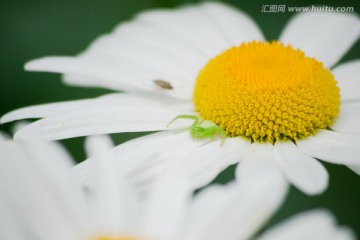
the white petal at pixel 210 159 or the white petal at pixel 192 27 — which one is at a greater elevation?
the white petal at pixel 192 27

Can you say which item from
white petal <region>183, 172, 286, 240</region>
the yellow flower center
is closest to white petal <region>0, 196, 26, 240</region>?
white petal <region>183, 172, 286, 240</region>

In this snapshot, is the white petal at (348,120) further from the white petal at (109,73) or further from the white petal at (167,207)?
the white petal at (167,207)

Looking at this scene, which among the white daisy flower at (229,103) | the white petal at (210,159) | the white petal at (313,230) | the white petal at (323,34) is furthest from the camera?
the white petal at (323,34)

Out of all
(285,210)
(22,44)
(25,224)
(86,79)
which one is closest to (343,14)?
(285,210)

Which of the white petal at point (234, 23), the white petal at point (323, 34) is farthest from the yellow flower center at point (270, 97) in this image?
the white petal at point (234, 23)

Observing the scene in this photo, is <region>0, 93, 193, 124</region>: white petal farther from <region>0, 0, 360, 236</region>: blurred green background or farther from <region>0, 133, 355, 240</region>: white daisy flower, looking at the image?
<region>0, 133, 355, 240</region>: white daisy flower

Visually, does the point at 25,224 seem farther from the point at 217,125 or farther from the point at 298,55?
the point at 298,55

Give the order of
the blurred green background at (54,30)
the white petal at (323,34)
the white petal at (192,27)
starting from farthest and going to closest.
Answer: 1. the blurred green background at (54,30)
2. the white petal at (192,27)
3. the white petal at (323,34)
